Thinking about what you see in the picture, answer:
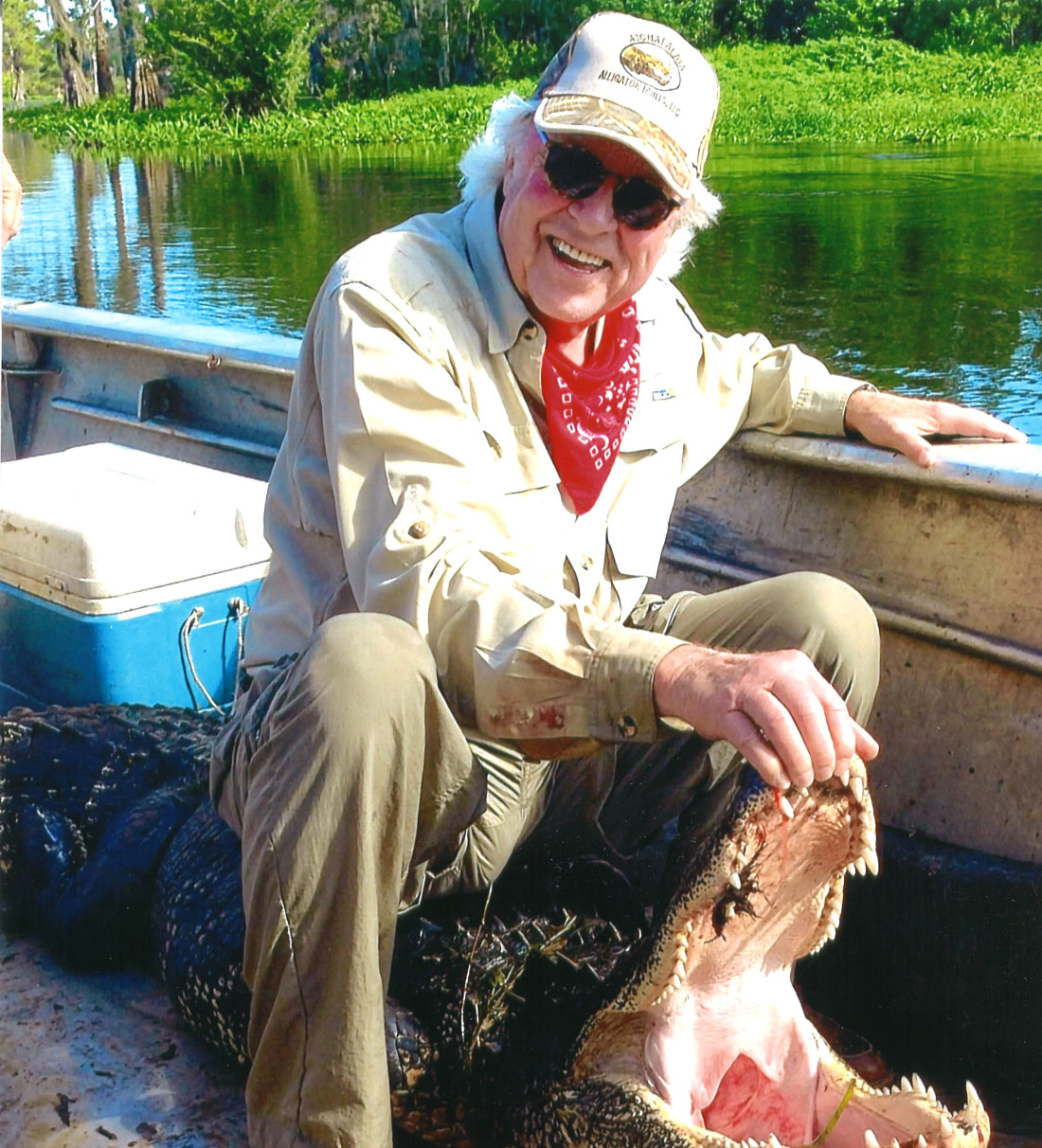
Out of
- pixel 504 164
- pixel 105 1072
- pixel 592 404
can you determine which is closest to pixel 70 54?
pixel 504 164

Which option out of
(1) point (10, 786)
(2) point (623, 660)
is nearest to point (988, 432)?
(2) point (623, 660)

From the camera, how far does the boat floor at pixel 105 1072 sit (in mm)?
2383

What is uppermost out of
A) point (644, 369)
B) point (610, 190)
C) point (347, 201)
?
point (610, 190)

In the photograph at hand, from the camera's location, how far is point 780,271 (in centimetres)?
1242

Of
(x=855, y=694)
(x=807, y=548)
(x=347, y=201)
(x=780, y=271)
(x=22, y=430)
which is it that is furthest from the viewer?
(x=347, y=201)

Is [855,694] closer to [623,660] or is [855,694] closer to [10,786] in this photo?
[623,660]

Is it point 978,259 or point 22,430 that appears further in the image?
point 978,259

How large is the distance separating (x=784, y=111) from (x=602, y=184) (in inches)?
1045

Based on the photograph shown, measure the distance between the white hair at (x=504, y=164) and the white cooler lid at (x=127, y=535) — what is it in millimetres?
1180

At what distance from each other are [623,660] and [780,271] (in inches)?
431

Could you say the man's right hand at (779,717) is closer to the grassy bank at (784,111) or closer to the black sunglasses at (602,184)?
the black sunglasses at (602,184)

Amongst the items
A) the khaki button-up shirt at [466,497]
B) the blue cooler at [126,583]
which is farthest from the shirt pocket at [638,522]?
the blue cooler at [126,583]

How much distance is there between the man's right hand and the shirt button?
0.11 m

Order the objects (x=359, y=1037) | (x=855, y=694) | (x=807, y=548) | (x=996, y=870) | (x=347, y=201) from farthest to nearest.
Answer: (x=347, y=201) < (x=807, y=548) < (x=996, y=870) < (x=855, y=694) < (x=359, y=1037)
